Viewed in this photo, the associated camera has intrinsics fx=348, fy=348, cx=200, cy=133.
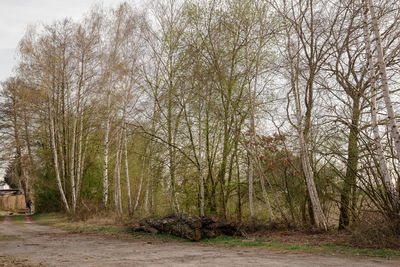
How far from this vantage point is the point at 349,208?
10.8m

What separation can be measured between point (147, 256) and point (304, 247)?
380 cm

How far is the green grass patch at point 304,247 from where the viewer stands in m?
7.27

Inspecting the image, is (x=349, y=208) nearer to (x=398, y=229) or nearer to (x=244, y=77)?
(x=398, y=229)

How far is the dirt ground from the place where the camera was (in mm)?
6660

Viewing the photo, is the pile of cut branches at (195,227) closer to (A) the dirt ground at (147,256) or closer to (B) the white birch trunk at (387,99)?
(A) the dirt ground at (147,256)

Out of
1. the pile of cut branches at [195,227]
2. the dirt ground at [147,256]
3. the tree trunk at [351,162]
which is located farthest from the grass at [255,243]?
the tree trunk at [351,162]

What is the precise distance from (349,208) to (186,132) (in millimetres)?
7329

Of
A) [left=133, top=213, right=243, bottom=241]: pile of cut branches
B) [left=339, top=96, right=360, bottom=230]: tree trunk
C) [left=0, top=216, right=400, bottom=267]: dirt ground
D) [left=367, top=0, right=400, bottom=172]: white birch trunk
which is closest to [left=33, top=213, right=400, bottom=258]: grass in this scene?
[left=133, top=213, right=243, bottom=241]: pile of cut branches

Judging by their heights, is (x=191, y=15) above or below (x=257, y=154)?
above

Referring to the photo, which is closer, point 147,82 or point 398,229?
point 398,229

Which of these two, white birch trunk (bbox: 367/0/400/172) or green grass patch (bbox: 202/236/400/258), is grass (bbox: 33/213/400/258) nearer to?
green grass patch (bbox: 202/236/400/258)

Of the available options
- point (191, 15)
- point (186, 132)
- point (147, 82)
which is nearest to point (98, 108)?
point (147, 82)

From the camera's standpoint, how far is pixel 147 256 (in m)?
7.77

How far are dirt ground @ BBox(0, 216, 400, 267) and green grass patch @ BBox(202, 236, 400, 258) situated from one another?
53cm
